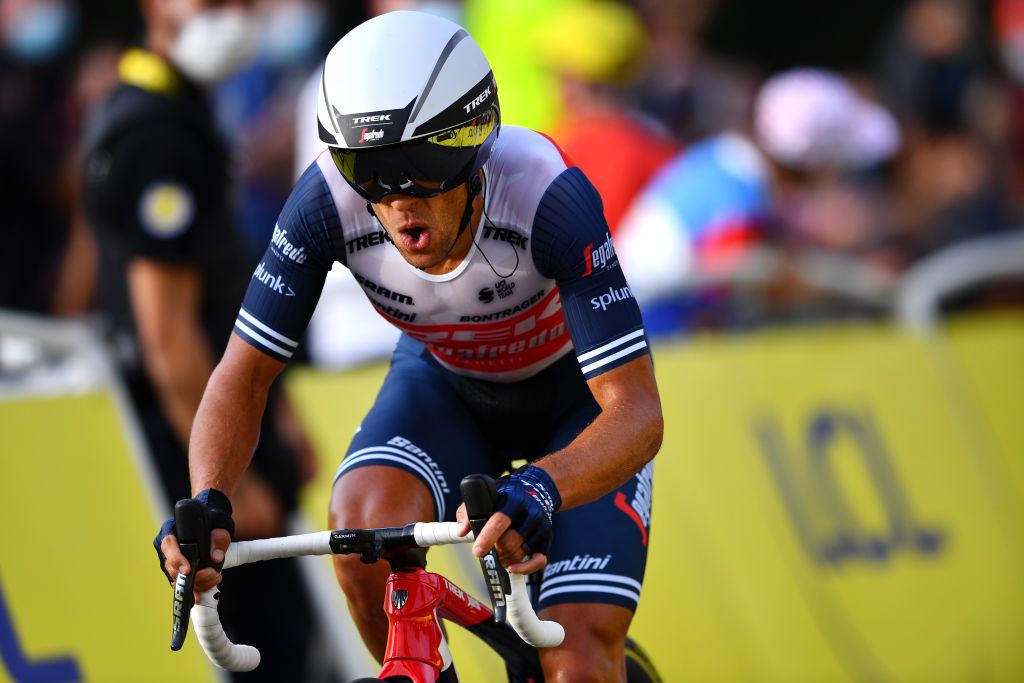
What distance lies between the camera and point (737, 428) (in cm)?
838

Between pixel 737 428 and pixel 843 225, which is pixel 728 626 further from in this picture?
pixel 843 225

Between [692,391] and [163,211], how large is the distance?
298 cm

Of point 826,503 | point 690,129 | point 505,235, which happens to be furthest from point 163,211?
point 690,129

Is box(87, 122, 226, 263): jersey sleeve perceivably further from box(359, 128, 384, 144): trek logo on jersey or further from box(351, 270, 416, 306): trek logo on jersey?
box(359, 128, 384, 144): trek logo on jersey

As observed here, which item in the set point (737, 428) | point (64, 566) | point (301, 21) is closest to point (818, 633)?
point (737, 428)

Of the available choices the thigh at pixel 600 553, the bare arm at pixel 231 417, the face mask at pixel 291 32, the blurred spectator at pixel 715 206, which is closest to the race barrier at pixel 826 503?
the blurred spectator at pixel 715 206

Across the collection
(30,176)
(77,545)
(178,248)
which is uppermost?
(30,176)

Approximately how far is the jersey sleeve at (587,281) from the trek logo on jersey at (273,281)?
2.25 feet

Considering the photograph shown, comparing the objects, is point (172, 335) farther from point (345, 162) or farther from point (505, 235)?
point (345, 162)

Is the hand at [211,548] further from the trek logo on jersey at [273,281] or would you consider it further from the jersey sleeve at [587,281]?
the jersey sleeve at [587,281]

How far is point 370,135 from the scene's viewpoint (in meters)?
4.03

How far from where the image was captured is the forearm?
4367 mm

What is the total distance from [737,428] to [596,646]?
3.98 metres

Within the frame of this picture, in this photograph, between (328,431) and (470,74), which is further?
(328,431)
